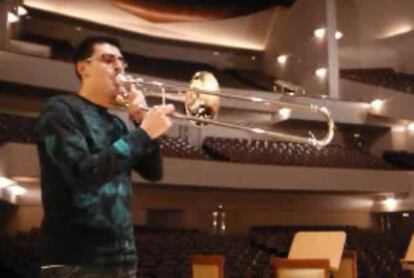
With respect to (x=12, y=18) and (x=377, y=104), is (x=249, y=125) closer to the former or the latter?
(x=12, y=18)

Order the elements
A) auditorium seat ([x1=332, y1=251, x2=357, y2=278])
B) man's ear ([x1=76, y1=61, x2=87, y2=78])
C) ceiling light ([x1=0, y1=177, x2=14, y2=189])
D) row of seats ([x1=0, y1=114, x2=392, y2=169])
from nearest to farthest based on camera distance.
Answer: man's ear ([x1=76, y1=61, x2=87, y2=78]), auditorium seat ([x1=332, y1=251, x2=357, y2=278]), ceiling light ([x1=0, y1=177, x2=14, y2=189]), row of seats ([x1=0, y1=114, x2=392, y2=169])

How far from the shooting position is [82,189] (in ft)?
4.24

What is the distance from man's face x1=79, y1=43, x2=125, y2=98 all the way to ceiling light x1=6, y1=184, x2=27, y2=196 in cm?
696

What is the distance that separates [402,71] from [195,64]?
487 centimetres

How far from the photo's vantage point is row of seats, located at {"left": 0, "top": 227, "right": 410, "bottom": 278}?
606cm

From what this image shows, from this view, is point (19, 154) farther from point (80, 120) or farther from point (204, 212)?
point (80, 120)

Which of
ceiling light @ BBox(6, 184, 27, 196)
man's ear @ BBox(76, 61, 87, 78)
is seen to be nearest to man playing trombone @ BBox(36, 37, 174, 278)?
man's ear @ BBox(76, 61, 87, 78)

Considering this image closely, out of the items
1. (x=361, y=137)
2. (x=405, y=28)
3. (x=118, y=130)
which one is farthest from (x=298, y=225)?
(x=118, y=130)

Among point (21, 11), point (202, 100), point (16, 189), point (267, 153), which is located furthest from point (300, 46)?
point (202, 100)

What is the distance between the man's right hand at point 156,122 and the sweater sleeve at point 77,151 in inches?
1.0

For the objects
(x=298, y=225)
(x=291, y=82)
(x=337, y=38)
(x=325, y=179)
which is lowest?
(x=298, y=225)

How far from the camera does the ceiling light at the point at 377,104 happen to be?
36.2 feet

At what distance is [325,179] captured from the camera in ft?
31.8

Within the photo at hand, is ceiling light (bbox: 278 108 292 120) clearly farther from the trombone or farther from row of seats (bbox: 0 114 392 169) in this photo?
the trombone
